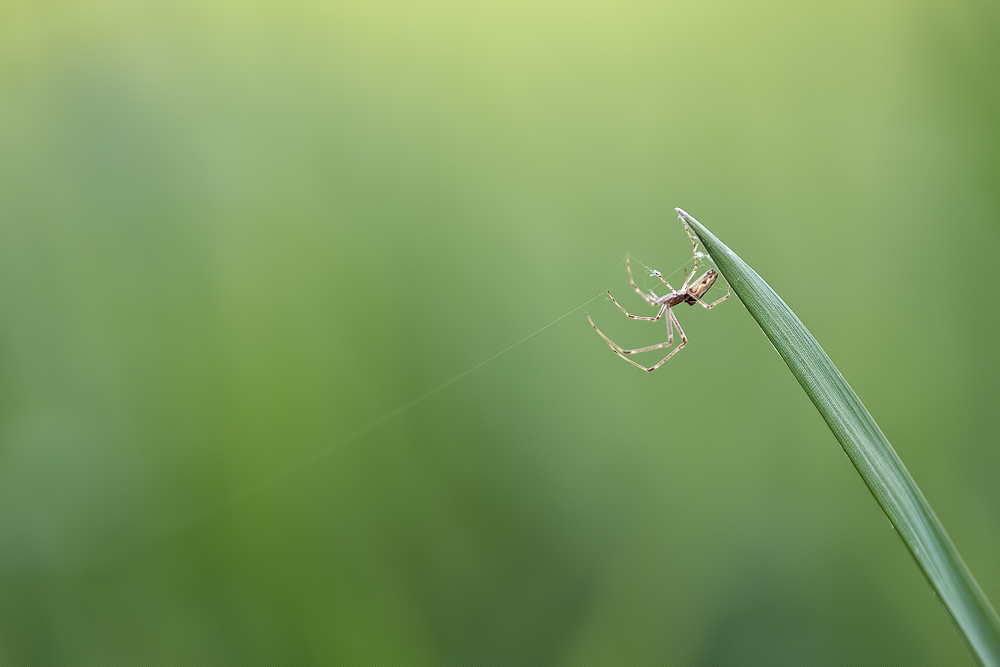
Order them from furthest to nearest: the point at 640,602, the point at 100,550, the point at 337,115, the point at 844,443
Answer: the point at 337,115, the point at 640,602, the point at 100,550, the point at 844,443

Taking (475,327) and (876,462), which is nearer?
(876,462)

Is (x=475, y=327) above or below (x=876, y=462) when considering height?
above

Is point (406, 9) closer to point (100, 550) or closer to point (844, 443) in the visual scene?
point (100, 550)

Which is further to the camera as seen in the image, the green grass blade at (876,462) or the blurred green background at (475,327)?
the blurred green background at (475,327)

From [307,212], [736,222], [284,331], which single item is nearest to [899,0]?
[736,222]
